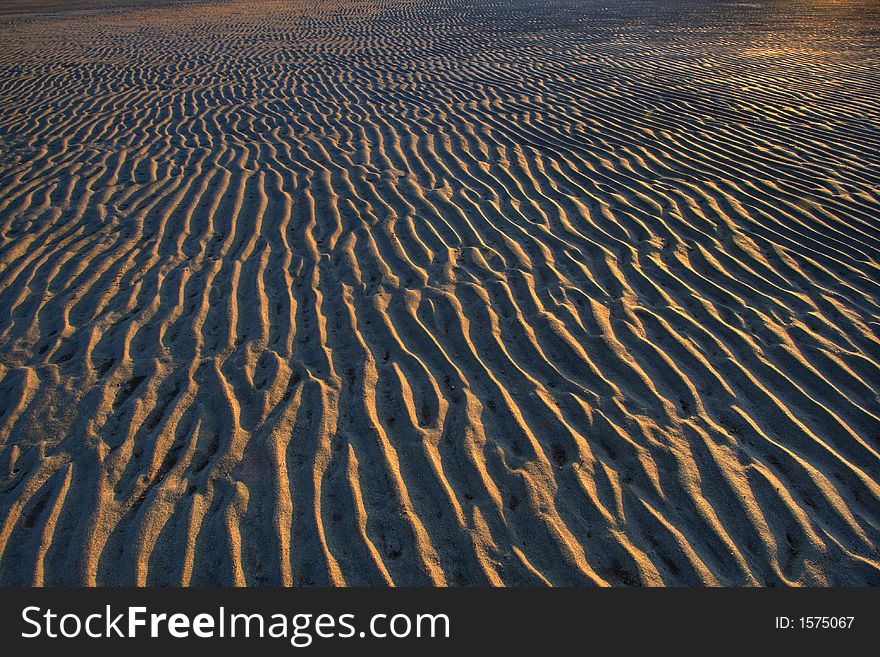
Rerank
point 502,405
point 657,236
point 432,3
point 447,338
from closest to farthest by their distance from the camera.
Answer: point 502,405 → point 447,338 → point 657,236 → point 432,3

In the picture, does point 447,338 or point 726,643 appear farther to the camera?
point 447,338

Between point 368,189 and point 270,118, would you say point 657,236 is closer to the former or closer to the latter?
point 368,189

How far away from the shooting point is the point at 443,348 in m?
3.54

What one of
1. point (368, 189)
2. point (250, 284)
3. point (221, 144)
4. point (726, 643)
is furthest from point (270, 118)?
point (726, 643)

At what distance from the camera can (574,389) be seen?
10.5 feet

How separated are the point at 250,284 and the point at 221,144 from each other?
3.66 meters

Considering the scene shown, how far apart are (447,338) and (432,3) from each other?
21.7 meters

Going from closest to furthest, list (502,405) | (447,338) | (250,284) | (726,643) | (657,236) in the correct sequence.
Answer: (726,643), (502,405), (447,338), (250,284), (657,236)

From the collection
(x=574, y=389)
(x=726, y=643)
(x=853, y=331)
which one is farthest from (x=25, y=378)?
(x=853, y=331)

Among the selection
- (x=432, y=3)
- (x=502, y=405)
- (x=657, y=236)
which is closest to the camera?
(x=502, y=405)

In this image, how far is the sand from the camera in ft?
8.14

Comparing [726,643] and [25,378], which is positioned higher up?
[25,378]

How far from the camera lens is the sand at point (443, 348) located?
8.14 feet

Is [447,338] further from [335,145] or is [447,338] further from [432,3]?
[432,3]
